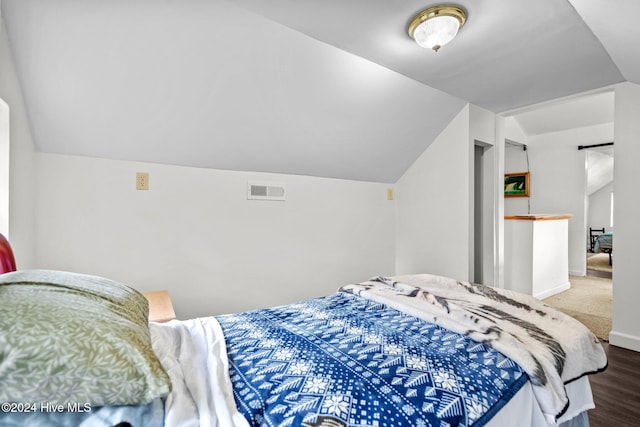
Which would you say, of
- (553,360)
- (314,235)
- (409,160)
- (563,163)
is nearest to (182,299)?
(314,235)

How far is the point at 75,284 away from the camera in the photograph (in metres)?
0.93

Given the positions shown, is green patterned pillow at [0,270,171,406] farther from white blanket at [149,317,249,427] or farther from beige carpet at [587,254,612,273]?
beige carpet at [587,254,612,273]

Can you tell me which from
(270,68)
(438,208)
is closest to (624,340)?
(438,208)

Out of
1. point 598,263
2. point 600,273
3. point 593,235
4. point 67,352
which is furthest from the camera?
point 593,235

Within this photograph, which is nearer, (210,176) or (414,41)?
(414,41)

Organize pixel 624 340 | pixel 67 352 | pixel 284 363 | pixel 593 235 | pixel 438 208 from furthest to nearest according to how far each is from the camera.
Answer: pixel 593 235 → pixel 438 208 → pixel 624 340 → pixel 284 363 → pixel 67 352

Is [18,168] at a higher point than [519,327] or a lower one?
higher

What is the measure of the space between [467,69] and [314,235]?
6.45 feet

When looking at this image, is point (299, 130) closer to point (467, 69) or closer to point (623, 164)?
point (467, 69)

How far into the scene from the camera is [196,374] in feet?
3.18

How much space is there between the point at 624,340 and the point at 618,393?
3.24ft

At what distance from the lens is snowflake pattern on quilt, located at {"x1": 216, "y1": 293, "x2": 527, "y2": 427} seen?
81 cm

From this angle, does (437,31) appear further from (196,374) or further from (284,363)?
(196,374)

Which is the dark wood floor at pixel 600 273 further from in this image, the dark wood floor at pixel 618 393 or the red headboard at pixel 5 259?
the red headboard at pixel 5 259
